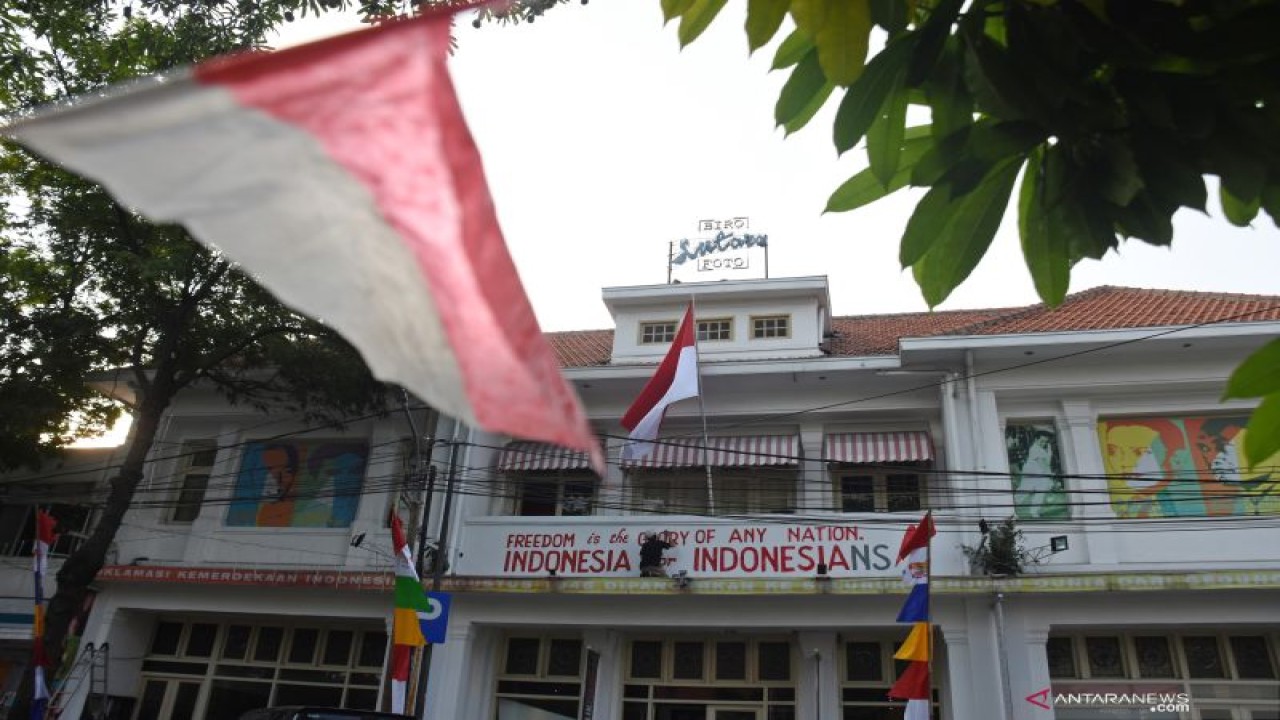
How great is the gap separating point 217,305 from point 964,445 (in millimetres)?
11785

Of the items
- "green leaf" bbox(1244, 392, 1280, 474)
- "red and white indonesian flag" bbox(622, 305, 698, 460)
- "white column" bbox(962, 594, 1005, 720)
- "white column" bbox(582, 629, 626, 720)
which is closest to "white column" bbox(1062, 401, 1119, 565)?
"white column" bbox(962, 594, 1005, 720)

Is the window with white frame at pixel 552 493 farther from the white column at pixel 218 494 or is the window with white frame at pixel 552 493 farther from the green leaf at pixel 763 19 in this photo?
the green leaf at pixel 763 19

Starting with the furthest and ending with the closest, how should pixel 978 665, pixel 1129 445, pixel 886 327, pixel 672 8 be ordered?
pixel 886 327, pixel 1129 445, pixel 978 665, pixel 672 8

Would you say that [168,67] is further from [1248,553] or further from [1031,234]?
[1248,553]

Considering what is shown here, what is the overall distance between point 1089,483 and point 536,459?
855 centimetres

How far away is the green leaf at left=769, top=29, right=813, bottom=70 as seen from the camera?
1.93 meters

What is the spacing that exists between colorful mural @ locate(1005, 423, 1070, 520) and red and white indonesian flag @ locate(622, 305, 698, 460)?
4869mm

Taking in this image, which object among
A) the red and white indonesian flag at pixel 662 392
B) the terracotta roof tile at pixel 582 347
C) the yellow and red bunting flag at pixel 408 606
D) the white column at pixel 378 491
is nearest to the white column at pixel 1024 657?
the red and white indonesian flag at pixel 662 392

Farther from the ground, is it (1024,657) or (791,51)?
(1024,657)

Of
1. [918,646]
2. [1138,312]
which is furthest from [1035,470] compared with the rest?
[918,646]

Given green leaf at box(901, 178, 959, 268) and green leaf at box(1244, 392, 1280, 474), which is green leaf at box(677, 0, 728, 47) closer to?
green leaf at box(901, 178, 959, 268)

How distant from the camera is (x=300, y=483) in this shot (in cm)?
1625

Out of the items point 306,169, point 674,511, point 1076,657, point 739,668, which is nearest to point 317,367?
point 674,511

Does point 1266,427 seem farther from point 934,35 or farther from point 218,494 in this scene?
point 218,494
